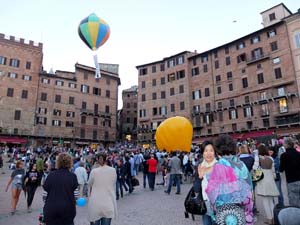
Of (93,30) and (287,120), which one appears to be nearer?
(93,30)

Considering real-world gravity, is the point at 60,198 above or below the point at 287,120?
below

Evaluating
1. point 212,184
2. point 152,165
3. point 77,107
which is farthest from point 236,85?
point 212,184

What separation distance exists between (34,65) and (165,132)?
34221 mm

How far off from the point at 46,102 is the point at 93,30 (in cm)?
2657

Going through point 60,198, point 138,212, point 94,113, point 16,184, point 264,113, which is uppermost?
point 94,113

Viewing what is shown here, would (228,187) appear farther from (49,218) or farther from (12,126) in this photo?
(12,126)

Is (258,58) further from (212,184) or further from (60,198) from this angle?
(60,198)

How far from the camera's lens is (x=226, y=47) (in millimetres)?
40188

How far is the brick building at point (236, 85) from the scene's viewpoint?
32719 millimetres

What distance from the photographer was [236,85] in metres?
38.0

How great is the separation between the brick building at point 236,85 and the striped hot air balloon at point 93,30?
25.0 meters

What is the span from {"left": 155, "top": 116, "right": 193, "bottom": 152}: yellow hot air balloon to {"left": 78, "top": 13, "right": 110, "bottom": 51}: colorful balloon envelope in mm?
9432

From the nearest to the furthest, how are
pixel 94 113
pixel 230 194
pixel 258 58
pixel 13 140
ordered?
1. pixel 230 194
2. pixel 258 58
3. pixel 13 140
4. pixel 94 113

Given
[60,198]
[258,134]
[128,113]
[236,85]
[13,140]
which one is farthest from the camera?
[128,113]
